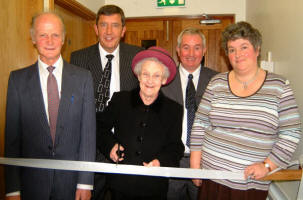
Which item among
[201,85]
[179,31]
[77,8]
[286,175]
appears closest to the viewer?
[286,175]

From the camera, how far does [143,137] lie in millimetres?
1771

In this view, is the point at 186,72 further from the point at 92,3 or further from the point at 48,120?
the point at 92,3

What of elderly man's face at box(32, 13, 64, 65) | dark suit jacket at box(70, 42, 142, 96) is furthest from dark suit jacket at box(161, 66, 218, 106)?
elderly man's face at box(32, 13, 64, 65)

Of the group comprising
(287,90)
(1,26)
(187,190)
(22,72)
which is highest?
(1,26)

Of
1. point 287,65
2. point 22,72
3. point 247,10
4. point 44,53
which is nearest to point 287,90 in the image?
point 287,65

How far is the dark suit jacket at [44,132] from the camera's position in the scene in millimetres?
1617

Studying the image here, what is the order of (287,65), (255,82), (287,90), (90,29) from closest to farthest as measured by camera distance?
(287,90) → (255,82) → (287,65) → (90,29)

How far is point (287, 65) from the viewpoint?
2.30m

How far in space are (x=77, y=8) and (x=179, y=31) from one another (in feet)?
5.95

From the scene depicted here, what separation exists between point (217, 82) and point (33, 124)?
1.24m

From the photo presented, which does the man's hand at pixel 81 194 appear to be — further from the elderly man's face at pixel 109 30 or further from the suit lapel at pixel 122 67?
the elderly man's face at pixel 109 30

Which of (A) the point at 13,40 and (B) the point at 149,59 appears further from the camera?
(A) the point at 13,40

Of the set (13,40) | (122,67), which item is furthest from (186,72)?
(13,40)

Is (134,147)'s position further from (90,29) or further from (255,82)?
(90,29)
